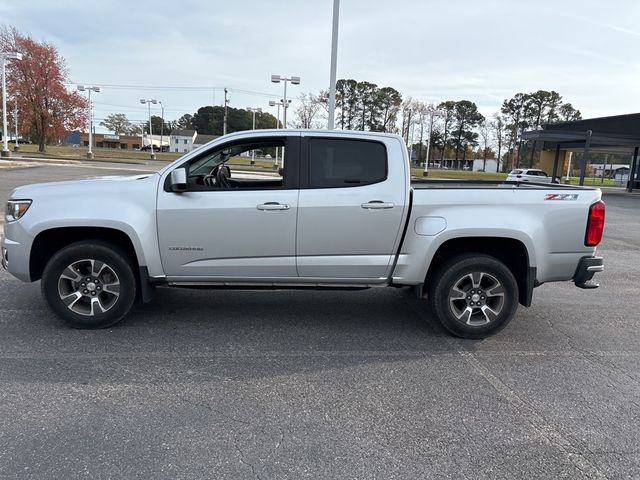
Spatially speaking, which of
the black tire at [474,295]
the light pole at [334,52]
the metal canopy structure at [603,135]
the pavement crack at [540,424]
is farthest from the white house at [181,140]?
the pavement crack at [540,424]

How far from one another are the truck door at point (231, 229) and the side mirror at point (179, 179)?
0.08 metres

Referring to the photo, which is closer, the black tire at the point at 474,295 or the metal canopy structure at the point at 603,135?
the black tire at the point at 474,295

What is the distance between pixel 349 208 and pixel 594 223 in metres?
2.35

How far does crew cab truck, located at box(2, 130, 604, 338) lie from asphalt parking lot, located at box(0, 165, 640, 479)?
51 cm

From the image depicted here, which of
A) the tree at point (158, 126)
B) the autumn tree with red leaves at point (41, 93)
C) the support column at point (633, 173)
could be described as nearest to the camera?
the support column at point (633, 173)

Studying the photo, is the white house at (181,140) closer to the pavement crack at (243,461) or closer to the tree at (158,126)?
the tree at (158,126)

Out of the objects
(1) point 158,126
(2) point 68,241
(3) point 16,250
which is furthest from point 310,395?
(1) point 158,126

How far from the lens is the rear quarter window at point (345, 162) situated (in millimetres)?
4805

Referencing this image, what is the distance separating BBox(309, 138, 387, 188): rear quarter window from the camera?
4.80 m

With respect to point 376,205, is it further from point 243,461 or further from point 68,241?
point 68,241

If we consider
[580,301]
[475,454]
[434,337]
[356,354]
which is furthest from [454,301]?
[580,301]

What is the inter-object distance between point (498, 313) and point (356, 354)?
1.50m

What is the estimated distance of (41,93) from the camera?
48844 mm

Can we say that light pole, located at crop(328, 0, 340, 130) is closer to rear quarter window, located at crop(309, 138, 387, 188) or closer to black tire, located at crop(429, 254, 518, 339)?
rear quarter window, located at crop(309, 138, 387, 188)
